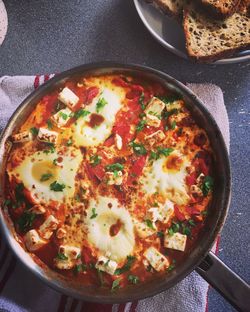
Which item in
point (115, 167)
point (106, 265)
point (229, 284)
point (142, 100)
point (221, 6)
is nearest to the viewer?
point (229, 284)

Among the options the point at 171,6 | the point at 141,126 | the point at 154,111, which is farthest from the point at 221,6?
the point at 141,126

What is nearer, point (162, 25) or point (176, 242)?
point (176, 242)

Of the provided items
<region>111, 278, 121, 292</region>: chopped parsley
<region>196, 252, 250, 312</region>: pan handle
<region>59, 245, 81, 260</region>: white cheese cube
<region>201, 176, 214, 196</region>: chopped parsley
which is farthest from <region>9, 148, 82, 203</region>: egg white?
<region>196, 252, 250, 312</region>: pan handle

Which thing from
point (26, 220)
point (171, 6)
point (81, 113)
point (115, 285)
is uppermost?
point (171, 6)

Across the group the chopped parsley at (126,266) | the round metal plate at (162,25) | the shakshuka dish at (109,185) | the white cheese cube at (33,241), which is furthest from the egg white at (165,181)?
the round metal plate at (162,25)

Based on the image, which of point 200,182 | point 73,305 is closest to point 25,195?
point 73,305

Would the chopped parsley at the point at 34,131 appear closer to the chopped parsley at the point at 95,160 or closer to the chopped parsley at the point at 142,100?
the chopped parsley at the point at 95,160

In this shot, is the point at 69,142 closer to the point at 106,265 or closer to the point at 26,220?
the point at 26,220
